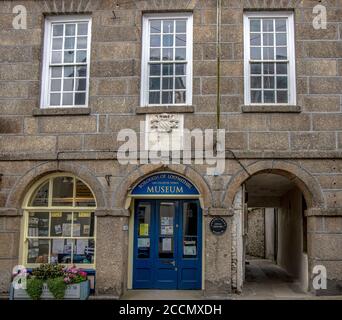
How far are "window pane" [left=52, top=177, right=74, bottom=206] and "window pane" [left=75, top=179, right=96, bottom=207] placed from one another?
18 centimetres

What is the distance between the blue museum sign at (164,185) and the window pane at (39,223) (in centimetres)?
232

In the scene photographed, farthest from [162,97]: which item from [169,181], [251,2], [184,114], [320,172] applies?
[320,172]

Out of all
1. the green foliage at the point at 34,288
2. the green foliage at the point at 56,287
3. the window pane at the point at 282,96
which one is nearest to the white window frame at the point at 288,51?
the window pane at the point at 282,96

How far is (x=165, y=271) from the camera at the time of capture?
39.0 feet

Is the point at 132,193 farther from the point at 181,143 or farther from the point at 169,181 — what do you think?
the point at 181,143

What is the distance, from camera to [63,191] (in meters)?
11.9

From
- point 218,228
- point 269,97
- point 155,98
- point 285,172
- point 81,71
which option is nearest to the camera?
point 218,228

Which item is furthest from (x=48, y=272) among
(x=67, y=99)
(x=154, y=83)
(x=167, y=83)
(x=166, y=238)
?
(x=167, y=83)

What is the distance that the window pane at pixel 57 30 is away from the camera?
12.2m

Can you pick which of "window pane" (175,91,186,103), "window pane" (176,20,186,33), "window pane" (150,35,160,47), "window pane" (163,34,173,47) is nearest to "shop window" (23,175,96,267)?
"window pane" (175,91,186,103)

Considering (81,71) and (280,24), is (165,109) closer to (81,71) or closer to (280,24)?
(81,71)

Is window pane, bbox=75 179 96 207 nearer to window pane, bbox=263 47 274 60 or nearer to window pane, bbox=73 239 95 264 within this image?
window pane, bbox=73 239 95 264

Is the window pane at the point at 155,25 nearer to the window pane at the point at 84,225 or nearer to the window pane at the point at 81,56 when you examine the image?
the window pane at the point at 81,56

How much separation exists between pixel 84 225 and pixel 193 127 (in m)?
3.47
